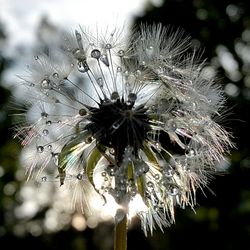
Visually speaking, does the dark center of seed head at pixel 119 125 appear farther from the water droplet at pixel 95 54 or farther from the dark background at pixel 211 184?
the dark background at pixel 211 184

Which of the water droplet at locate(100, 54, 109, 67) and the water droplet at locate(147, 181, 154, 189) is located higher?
the water droplet at locate(100, 54, 109, 67)

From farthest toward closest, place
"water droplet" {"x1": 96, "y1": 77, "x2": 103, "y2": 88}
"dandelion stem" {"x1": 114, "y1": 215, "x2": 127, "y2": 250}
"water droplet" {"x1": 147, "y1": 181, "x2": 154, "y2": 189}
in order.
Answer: "water droplet" {"x1": 96, "y1": 77, "x2": 103, "y2": 88} → "water droplet" {"x1": 147, "y1": 181, "x2": 154, "y2": 189} → "dandelion stem" {"x1": 114, "y1": 215, "x2": 127, "y2": 250}

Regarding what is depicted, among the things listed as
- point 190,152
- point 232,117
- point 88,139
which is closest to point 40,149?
point 88,139

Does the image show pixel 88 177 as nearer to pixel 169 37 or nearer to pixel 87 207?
pixel 87 207

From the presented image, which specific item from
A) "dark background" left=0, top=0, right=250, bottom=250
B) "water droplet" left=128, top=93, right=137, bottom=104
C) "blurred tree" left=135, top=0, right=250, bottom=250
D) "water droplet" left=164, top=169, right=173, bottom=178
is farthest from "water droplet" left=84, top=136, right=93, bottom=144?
"blurred tree" left=135, top=0, right=250, bottom=250

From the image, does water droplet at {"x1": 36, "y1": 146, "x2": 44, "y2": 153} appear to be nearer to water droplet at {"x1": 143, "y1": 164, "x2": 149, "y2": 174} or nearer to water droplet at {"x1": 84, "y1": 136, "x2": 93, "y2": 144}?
water droplet at {"x1": 84, "y1": 136, "x2": 93, "y2": 144}

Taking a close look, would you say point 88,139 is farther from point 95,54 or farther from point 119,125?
point 95,54

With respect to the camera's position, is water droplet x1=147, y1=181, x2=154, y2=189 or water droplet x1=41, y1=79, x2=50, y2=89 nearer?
water droplet x1=147, y1=181, x2=154, y2=189
